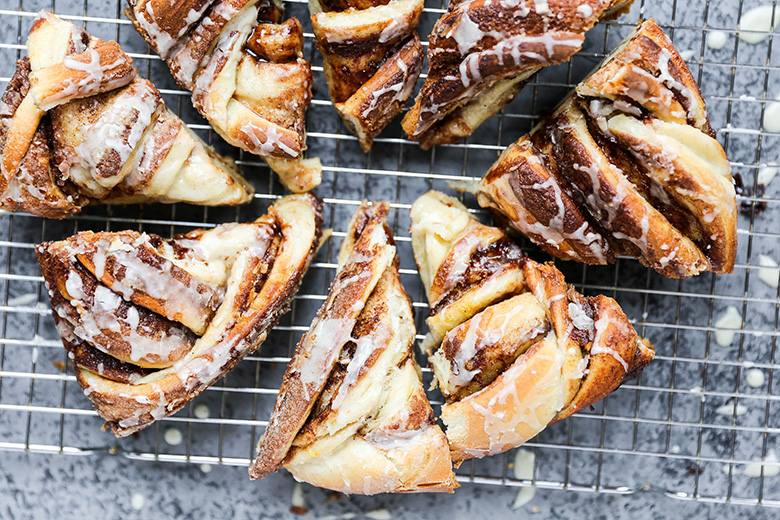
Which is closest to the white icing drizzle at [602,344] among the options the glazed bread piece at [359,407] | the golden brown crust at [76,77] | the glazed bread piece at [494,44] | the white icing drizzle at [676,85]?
the glazed bread piece at [359,407]

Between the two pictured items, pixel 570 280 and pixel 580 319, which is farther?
pixel 570 280

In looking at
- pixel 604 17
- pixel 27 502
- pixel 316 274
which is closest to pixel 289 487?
pixel 316 274

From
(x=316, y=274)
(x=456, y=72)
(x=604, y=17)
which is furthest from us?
(x=316, y=274)

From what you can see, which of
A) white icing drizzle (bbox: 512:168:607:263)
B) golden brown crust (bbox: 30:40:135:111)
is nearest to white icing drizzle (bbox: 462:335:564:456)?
white icing drizzle (bbox: 512:168:607:263)

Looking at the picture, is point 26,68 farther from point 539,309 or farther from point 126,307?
point 539,309

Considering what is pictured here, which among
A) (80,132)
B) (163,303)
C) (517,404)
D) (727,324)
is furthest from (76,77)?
(727,324)

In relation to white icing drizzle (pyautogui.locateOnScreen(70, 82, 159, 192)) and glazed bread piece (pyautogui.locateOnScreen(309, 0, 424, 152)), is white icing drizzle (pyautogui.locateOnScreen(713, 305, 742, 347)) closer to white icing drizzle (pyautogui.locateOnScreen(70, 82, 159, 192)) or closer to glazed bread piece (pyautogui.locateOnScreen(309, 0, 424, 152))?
glazed bread piece (pyautogui.locateOnScreen(309, 0, 424, 152))

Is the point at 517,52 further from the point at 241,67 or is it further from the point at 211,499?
the point at 211,499
